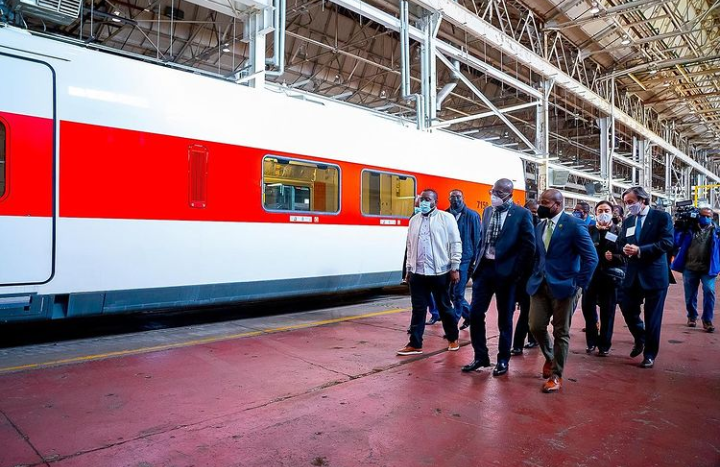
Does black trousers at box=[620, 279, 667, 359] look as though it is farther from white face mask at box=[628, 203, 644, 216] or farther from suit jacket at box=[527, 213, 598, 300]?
suit jacket at box=[527, 213, 598, 300]

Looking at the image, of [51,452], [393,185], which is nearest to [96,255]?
[51,452]

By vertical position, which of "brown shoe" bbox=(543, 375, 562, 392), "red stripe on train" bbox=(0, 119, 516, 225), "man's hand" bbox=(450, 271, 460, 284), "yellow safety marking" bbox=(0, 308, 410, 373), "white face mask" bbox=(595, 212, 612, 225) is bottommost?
"brown shoe" bbox=(543, 375, 562, 392)

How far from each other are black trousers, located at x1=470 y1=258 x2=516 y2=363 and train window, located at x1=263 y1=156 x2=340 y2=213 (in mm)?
3291

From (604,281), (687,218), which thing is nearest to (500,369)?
(604,281)

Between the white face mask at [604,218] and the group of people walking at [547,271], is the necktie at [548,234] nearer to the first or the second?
the group of people walking at [547,271]

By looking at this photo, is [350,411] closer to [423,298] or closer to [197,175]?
[423,298]

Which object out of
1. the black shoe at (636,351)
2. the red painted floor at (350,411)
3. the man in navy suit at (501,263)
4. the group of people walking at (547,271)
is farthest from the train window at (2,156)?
the black shoe at (636,351)

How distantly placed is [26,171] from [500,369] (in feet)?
16.2

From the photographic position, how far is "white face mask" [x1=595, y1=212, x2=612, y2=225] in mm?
5418

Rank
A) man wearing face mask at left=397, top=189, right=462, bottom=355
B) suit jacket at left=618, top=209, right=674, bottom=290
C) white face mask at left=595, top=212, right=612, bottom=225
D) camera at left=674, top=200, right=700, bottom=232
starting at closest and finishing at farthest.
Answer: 1. suit jacket at left=618, top=209, right=674, bottom=290
2. man wearing face mask at left=397, top=189, right=462, bottom=355
3. white face mask at left=595, top=212, right=612, bottom=225
4. camera at left=674, top=200, right=700, bottom=232

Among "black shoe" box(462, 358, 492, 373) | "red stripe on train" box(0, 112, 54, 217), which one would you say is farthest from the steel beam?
"black shoe" box(462, 358, 492, 373)

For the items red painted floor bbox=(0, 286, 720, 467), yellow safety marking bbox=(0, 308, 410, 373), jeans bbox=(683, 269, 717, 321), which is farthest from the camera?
jeans bbox=(683, 269, 717, 321)

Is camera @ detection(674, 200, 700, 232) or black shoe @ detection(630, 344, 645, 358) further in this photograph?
camera @ detection(674, 200, 700, 232)

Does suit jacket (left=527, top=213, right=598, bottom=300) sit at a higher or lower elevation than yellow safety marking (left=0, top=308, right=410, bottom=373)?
higher
